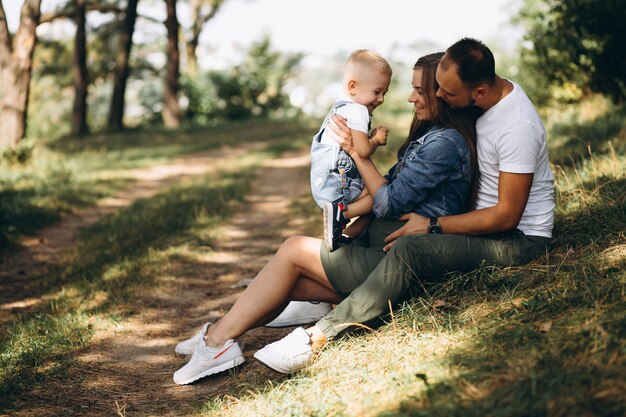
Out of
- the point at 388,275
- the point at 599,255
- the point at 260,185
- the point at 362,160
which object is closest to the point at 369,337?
the point at 388,275

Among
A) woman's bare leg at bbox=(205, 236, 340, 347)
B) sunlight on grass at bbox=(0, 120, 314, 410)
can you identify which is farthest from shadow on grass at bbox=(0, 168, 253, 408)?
woman's bare leg at bbox=(205, 236, 340, 347)

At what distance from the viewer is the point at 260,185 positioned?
31.0 feet

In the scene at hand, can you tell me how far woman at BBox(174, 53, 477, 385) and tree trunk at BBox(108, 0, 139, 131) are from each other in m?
15.1

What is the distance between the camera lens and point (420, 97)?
142 inches

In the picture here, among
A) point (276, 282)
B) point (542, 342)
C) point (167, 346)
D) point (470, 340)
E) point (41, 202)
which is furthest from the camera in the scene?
point (41, 202)

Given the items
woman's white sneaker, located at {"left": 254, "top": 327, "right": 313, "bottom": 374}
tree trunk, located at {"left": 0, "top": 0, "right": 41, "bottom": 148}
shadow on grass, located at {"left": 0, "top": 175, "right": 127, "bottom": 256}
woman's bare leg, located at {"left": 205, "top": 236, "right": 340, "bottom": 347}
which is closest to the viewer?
woman's white sneaker, located at {"left": 254, "top": 327, "right": 313, "bottom": 374}

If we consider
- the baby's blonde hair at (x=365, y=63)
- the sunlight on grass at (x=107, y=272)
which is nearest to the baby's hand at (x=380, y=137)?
the baby's blonde hair at (x=365, y=63)

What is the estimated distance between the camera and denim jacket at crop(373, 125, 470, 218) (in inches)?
135

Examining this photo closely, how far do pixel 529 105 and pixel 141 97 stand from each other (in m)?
24.4

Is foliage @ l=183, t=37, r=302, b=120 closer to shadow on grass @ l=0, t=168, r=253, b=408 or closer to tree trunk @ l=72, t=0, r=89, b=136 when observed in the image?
tree trunk @ l=72, t=0, r=89, b=136

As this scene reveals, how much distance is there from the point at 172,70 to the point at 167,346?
1669cm

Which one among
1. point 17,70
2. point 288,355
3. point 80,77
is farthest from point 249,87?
point 288,355

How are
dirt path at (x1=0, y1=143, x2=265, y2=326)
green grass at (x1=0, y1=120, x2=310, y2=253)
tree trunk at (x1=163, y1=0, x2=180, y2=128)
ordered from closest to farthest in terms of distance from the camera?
dirt path at (x1=0, y1=143, x2=265, y2=326)
green grass at (x1=0, y1=120, x2=310, y2=253)
tree trunk at (x1=163, y1=0, x2=180, y2=128)

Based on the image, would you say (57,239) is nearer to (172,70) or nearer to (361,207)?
(361,207)
